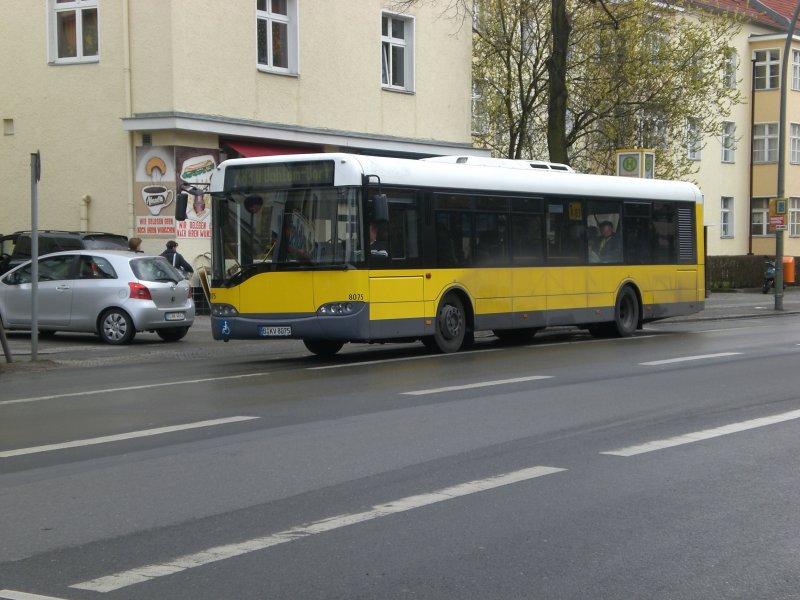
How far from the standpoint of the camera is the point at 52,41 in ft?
91.0

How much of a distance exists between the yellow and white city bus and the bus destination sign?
0.02 m

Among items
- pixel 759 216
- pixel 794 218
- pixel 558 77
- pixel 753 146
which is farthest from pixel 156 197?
pixel 794 218

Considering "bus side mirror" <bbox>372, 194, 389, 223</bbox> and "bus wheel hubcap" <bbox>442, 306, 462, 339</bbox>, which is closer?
"bus side mirror" <bbox>372, 194, 389, 223</bbox>

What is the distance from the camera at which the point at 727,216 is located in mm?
55062

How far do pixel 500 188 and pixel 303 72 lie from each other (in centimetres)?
1126

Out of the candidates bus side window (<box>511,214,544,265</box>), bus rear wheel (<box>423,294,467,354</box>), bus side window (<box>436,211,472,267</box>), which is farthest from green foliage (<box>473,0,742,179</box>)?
bus rear wheel (<box>423,294,467,354</box>)

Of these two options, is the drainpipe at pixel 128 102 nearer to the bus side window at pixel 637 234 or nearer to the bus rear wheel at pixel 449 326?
the bus rear wheel at pixel 449 326

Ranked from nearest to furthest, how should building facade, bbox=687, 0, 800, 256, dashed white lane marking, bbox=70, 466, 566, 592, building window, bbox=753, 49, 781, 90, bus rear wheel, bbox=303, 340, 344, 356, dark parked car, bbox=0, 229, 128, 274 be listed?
dashed white lane marking, bbox=70, 466, 566, 592 < bus rear wheel, bbox=303, 340, 344, 356 < dark parked car, bbox=0, 229, 128, 274 < building facade, bbox=687, 0, 800, 256 < building window, bbox=753, 49, 781, 90

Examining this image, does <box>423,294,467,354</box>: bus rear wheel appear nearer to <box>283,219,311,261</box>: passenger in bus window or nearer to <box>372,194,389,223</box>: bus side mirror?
<box>372,194,389,223</box>: bus side mirror

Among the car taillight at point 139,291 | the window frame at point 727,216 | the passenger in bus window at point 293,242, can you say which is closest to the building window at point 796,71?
the window frame at point 727,216

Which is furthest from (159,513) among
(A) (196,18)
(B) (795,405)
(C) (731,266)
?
(C) (731,266)

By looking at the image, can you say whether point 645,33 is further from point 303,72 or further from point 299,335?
point 299,335

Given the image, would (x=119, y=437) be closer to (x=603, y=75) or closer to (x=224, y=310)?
(x=224, y=310)

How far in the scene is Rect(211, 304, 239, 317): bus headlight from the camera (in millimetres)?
16906
